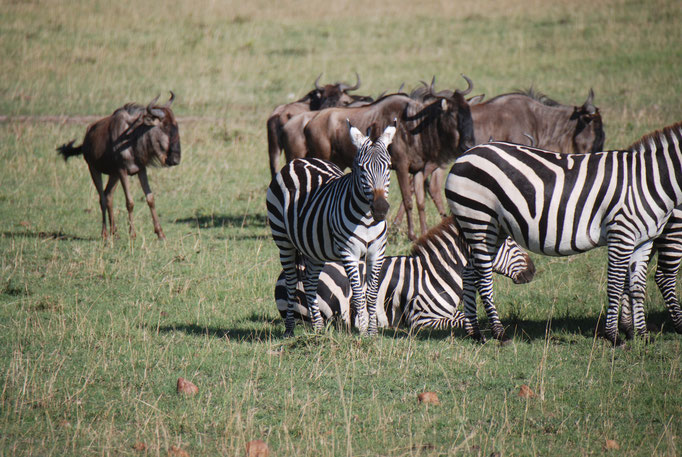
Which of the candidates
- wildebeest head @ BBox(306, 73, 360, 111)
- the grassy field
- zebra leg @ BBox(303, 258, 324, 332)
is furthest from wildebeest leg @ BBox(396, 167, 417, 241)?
zebra leg @ BBox(303, 258, 324, 332)

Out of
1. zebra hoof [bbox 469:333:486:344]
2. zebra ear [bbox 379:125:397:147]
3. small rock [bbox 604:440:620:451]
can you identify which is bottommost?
small rock [bbox 604:440:620:451]

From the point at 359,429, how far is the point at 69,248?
23.5ft

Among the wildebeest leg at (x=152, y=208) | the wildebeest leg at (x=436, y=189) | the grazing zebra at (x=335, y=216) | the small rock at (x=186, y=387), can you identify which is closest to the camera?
the small rock at (x=186, y=387)

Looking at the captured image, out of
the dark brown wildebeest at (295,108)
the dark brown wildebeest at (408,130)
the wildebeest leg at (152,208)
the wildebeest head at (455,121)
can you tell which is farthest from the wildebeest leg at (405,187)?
the wildebeest leg at (152,208)

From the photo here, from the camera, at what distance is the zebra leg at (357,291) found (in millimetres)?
6645

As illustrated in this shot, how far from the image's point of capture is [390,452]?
4785mm

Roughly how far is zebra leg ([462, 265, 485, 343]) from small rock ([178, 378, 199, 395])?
9.15ft

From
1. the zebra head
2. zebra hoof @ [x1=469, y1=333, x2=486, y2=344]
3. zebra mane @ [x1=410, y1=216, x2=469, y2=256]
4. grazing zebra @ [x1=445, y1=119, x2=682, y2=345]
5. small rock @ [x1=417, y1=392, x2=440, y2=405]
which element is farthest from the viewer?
zebra mane @ [x1=410, y1=216, x2=469, y2=256]

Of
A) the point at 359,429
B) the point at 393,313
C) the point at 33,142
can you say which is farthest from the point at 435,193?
the point at 33,142

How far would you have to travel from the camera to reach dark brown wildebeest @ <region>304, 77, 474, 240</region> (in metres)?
11.8

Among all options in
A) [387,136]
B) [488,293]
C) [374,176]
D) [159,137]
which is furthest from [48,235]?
[488,293]

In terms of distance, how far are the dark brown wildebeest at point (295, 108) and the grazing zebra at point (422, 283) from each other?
17.0ft

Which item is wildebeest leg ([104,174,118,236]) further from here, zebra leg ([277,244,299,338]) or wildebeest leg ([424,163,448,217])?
wildebeest leg ([424,163,448,217])

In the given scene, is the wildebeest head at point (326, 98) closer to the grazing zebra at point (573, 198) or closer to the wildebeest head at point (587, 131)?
the wildebeest head at point (587, 131)
